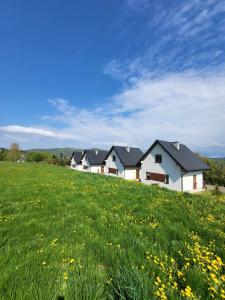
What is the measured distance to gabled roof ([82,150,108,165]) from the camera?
190 ft

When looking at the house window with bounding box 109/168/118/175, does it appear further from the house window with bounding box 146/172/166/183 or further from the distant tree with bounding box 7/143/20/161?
the distant tree with bounding box 7/143/20/161

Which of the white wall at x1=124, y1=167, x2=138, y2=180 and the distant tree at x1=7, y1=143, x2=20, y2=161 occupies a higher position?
the distant tree at x1=7, y1=143, x2=20, y2=161

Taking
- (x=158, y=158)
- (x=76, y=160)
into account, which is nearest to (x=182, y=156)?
(x=158, y=158)

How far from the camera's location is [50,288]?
2605mm

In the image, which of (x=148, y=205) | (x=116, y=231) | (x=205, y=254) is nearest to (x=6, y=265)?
(x=116, y=231)

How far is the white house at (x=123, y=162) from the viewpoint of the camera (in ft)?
144

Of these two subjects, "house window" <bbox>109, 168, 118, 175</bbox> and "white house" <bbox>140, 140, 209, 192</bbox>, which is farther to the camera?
"house window" <bbox>109, 168, 118, 175</bbox>

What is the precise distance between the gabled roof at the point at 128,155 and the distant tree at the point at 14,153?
6615cm

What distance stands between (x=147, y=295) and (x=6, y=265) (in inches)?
87.0

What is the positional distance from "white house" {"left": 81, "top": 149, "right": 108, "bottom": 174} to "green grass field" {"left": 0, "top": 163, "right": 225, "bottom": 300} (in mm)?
49754

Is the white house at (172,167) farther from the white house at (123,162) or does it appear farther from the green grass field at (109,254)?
the green grass field at (109,254)

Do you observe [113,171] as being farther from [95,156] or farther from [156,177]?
[156,177]

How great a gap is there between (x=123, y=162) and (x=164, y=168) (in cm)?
1267

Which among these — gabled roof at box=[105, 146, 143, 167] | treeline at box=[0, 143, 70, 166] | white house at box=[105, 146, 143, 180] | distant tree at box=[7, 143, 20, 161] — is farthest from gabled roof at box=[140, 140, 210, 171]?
distant tree at box=[7, 143, 20, 161]
